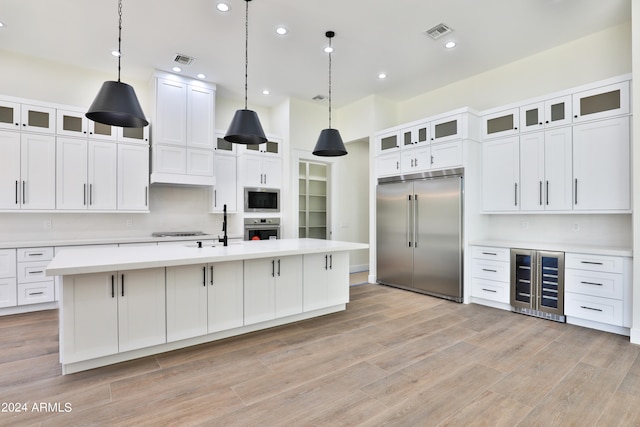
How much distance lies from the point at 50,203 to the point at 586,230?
668cm

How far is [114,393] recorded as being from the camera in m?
2.22

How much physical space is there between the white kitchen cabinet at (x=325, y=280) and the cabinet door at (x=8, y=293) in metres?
3.45

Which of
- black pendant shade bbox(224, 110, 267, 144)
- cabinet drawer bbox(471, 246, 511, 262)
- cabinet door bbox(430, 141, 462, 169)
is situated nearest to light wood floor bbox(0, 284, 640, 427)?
cabinet drawer bbox(471, 246, 511, 262)

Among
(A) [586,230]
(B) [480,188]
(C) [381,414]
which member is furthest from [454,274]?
(C) [381,414]

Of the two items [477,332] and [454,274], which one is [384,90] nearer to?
[454,274]

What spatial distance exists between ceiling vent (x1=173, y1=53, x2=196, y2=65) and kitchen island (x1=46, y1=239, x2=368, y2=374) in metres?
2.77

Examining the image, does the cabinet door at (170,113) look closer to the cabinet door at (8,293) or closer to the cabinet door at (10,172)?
the cabinet door at (10,172)

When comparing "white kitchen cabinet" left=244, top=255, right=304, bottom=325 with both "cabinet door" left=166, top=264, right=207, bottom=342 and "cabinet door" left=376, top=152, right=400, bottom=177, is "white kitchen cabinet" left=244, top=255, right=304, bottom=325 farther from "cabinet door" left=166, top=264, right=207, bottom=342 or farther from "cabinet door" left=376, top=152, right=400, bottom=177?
"cabinet door" left=376, top=152, right=400, bottom=177

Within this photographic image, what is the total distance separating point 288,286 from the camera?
3.58 meters

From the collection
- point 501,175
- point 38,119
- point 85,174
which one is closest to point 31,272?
point 85,174

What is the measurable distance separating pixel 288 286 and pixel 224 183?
274cm

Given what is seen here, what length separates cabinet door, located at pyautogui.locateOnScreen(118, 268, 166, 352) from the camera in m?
2.64

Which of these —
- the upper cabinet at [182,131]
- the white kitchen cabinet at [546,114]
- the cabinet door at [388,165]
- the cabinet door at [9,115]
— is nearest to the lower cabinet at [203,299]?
the upper cabinet at [182,131]

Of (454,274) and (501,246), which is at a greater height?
(501,246)
